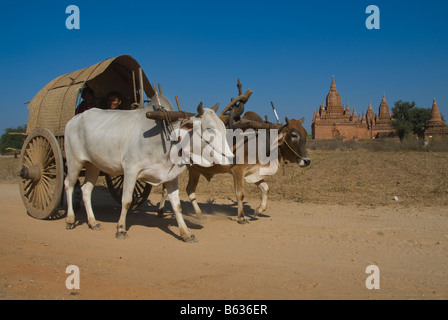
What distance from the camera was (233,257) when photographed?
14.7ft

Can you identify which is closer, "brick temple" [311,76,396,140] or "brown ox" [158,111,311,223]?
"brown ox" [158,111,311,223]

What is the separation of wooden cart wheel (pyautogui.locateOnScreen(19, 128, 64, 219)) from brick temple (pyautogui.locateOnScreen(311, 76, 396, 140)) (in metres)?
49.1

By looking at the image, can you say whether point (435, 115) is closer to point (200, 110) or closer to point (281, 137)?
point (281, 137)

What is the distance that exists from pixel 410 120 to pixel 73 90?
4690 cm

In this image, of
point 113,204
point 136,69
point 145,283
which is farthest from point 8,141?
point 145,283

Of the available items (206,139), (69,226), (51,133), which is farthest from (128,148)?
(51,133)

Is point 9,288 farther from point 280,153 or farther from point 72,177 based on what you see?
point 280,153

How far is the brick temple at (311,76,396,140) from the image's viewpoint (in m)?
53.5

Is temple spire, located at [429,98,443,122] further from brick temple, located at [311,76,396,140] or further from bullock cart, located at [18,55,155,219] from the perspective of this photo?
bullock cart, located at [18,55,155,219]

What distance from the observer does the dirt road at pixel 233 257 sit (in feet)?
11.2

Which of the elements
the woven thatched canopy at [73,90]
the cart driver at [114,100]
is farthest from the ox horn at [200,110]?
the cart driver at [114,100]

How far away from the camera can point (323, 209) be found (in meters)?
7.97

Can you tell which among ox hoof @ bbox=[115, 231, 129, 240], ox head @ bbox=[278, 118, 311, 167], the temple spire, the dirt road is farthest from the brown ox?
the temple spire

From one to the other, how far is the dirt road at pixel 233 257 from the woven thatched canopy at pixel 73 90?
69.6 inches
